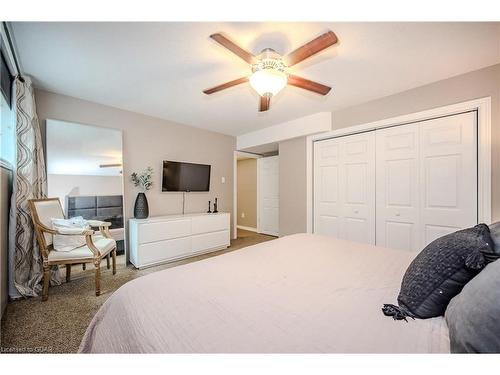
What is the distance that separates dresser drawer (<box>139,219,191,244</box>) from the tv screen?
2.17ft

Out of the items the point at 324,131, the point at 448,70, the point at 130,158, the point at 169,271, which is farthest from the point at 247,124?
the point at 169,271

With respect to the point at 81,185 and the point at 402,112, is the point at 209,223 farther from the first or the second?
the point at 402,112

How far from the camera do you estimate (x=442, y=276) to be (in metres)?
0.82

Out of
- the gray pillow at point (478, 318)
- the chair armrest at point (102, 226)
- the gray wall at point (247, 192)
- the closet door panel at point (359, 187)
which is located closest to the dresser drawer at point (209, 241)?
the chair armrest at point (102, 226)

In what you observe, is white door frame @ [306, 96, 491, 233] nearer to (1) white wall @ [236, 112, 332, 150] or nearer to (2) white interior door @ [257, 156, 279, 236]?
(1) white wall @ [236, 112, 332, 150]

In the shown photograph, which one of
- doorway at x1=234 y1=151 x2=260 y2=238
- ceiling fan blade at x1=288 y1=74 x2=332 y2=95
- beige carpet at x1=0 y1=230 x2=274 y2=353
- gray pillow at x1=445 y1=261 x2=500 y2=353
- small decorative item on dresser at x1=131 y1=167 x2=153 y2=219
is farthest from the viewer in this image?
doorway at x1=234 y1=151 x2=260 y2=238

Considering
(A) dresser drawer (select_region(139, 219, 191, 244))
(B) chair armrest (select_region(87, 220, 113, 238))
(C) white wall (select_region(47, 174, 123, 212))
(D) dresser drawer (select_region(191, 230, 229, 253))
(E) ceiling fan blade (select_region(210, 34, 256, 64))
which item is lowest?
(D) dresser drawer (select_region(191, 230, 229, 253))

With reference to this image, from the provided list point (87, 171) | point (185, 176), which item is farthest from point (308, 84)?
point (87, 171)

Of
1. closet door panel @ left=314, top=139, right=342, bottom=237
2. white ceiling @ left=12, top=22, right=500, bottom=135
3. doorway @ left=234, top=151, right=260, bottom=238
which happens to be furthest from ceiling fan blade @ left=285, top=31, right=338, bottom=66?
doorway @ left=234, top=151, right=260, bottom=238

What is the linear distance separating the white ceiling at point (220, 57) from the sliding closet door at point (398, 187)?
57cm

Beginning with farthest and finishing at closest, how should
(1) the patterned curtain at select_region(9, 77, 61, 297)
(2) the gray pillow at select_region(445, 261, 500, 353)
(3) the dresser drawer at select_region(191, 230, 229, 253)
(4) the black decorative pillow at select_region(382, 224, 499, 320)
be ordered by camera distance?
(3) the dresser drawer at select_region(191, 230, 229, 253) → (1) the patterned curtain at select_region(9, 77, 61, 297) → (4) the black decorative pillow at select_region(382, 224, 499, 320) → (2) the gray pillow at select_region(445, 261, 500, 353)

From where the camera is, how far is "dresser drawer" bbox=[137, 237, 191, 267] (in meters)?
2.93

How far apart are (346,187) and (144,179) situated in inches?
121

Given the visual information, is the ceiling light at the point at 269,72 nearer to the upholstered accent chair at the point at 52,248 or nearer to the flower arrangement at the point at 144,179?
the upholstered accent chair at the point at 52,248
